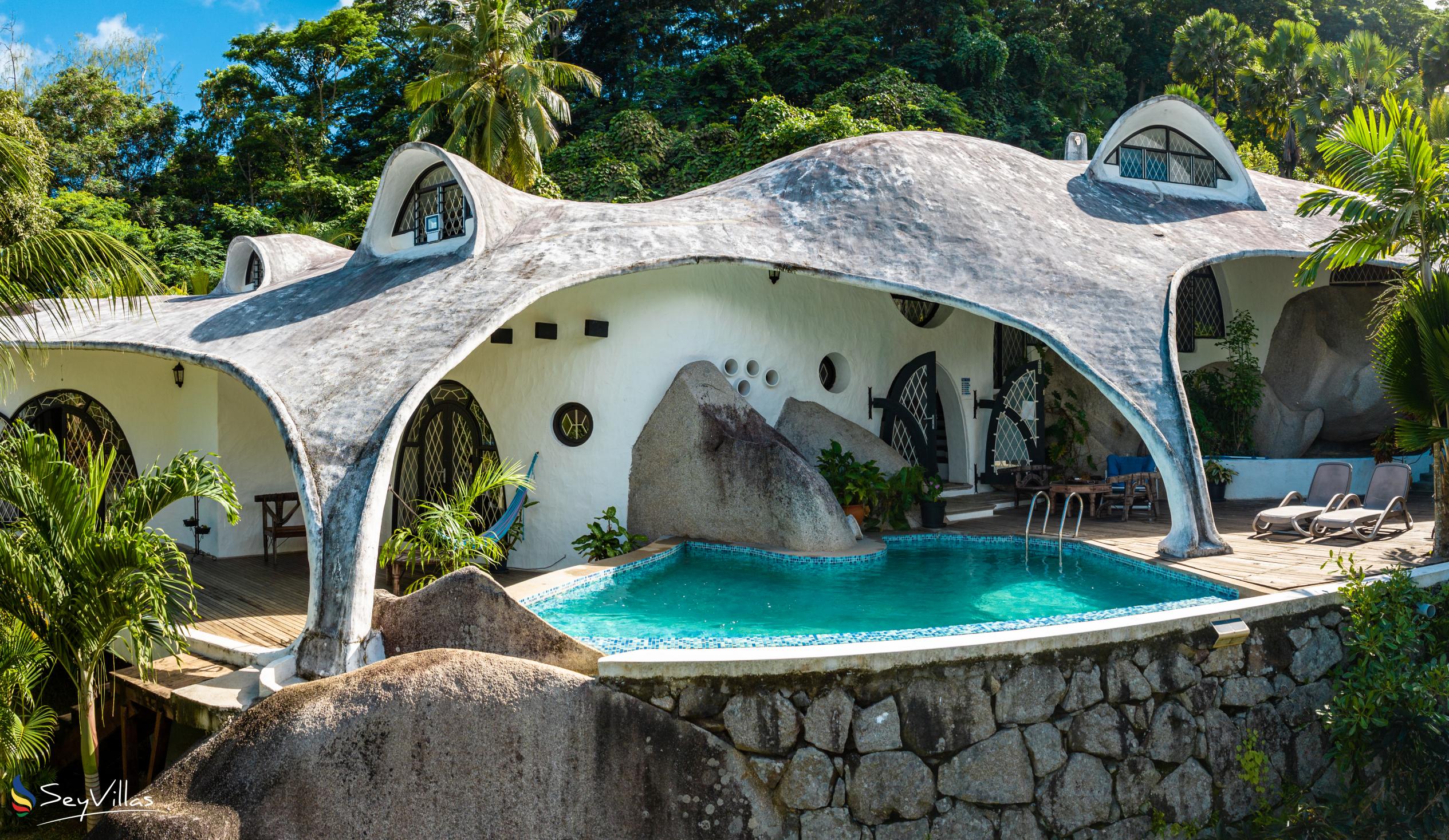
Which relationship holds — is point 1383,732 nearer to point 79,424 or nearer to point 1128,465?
point 1128,465

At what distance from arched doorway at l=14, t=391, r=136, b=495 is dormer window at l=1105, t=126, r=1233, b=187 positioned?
14205 mm

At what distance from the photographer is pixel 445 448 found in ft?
37.4

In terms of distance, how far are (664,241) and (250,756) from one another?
703 cm

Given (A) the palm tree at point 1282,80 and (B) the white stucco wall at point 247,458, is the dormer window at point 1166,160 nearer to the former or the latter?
(B) the white stucco wall at point 247,458

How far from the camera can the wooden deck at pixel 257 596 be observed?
26.8 feet

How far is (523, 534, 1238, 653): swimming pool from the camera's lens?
733 cm

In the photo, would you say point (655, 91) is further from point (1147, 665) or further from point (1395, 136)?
point (1147, 665)

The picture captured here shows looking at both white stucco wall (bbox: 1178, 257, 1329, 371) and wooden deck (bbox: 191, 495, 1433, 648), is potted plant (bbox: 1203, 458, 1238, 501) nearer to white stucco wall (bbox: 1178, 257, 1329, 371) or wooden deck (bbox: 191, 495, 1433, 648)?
wooden deck (bbox: 191, 495, 1433, 648)

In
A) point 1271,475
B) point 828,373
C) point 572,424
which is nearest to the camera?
point 572,424

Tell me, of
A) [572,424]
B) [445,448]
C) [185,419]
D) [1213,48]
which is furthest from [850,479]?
[1213,48]

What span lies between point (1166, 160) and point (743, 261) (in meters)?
7.83

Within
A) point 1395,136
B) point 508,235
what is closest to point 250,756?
point 508,235

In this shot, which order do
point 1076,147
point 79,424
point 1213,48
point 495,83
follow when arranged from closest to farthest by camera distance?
1. point 79,424
2. point 1076,147
3. point 495,83
4. point 1213,48

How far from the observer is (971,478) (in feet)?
48.4
